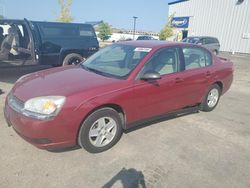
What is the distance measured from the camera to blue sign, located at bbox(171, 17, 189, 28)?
3238 cm

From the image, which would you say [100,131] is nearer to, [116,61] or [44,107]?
[44,107]

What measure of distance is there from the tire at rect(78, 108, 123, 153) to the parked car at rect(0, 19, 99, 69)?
5.08m

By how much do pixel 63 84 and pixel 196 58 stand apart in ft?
9.37

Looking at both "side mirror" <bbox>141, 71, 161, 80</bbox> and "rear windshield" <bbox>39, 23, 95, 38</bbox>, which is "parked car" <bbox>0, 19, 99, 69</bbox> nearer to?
"rear windshield" <bbox>39, 23, 95, 38</bbox>

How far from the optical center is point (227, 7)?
1022 inches

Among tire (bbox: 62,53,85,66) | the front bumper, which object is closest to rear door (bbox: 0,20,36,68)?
tire (bbox: 62,53,85,66)

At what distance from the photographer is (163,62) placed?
4039 mm

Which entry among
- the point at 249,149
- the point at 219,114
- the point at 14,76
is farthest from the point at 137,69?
the point at 14,76

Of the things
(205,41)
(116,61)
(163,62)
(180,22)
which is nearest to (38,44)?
(116,61)

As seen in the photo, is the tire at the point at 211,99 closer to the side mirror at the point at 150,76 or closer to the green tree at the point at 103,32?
the side mirror at the point at 150,76

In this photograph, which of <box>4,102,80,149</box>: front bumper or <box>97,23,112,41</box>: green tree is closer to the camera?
<box>4,102,80,149</box>: front bumper

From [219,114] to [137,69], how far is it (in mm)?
2762

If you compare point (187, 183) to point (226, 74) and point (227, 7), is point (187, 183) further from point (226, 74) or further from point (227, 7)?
point (227, 7)

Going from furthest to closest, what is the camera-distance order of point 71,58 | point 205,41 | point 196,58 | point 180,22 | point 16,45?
point 180,22, point 205,41, point 71,58, point 16,45, point 196,58
